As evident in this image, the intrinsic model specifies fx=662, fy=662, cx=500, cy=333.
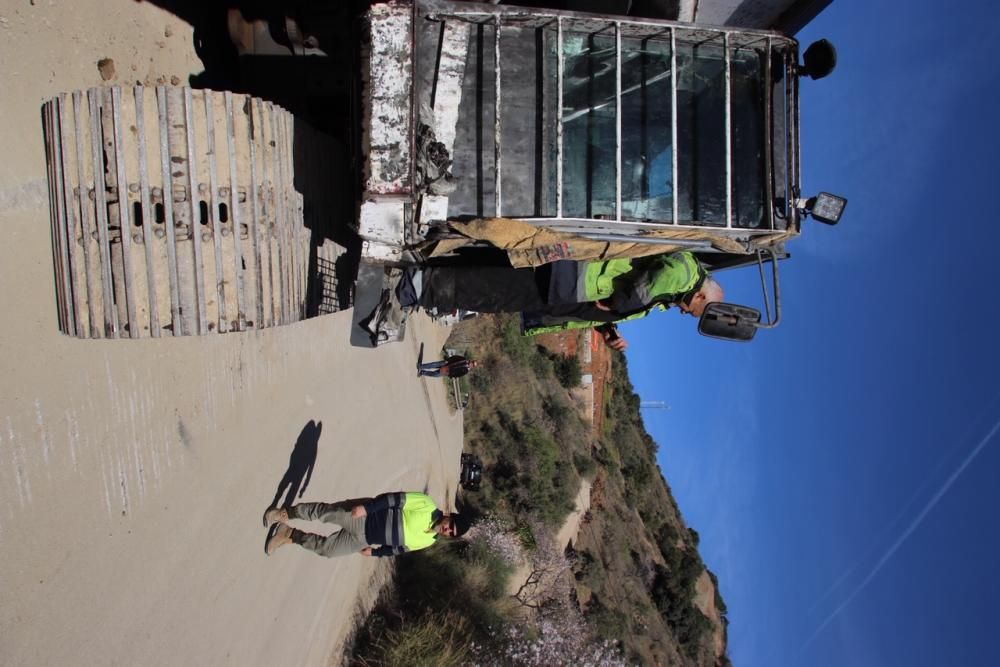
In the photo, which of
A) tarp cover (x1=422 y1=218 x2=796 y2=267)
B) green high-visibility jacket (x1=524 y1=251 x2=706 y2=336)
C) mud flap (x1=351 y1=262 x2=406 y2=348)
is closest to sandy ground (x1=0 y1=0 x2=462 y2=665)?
mud flap (x1=351 y1=262 x2=406 y2=348)

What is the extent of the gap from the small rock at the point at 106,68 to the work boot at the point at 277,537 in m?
5.17

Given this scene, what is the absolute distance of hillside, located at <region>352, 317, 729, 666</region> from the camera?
12.3 m

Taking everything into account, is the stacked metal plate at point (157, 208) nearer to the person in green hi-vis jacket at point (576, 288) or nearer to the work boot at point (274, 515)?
the person in green hi-vis jacket at point (576, 288)

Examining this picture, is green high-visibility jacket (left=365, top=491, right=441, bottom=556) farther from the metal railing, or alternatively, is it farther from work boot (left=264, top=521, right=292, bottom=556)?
the metal railing

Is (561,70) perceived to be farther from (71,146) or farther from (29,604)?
(29,604)

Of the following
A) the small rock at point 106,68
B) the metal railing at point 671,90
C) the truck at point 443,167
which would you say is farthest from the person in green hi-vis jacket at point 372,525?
the small rock at point 106,68

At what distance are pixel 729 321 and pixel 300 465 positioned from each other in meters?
6.11

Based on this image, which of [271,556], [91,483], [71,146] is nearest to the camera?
[71,146]

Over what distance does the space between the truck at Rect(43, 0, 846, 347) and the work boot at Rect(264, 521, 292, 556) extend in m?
3.57

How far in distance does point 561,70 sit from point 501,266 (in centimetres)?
169

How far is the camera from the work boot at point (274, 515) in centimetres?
788

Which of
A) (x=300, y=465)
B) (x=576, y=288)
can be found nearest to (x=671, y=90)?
(x=576, y=288)

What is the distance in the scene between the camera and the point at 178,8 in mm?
6164

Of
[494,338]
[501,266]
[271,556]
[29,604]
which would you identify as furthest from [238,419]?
[494,338]
